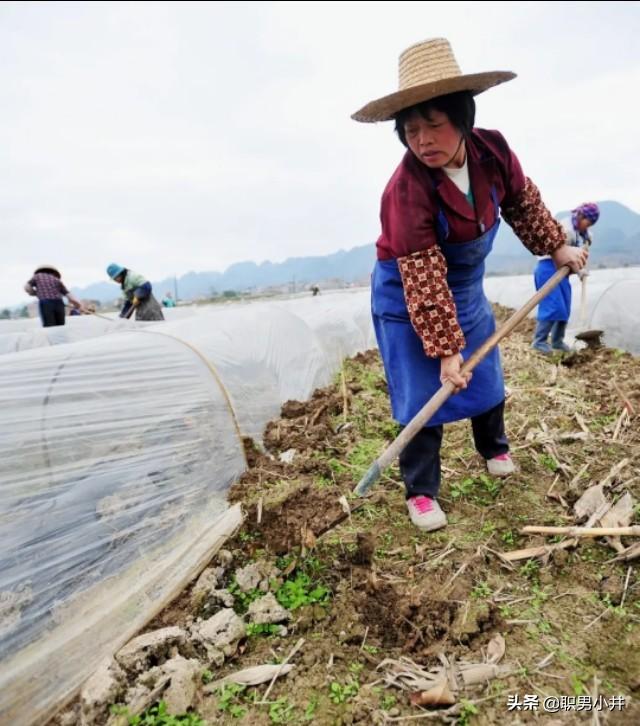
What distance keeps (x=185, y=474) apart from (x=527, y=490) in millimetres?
1746

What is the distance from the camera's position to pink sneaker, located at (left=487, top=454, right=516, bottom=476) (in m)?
2.41

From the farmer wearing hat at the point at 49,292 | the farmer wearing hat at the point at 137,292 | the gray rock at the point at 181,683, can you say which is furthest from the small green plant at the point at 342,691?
the farmer wearing hat at the point at 49,292

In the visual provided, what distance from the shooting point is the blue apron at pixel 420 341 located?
1.96 metres

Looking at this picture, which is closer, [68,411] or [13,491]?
[13,491]

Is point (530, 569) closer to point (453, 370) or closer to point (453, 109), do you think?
point (453, 370)

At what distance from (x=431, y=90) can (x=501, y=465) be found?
1.80 metres

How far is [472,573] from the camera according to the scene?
179cm

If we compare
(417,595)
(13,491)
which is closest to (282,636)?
(417,595)

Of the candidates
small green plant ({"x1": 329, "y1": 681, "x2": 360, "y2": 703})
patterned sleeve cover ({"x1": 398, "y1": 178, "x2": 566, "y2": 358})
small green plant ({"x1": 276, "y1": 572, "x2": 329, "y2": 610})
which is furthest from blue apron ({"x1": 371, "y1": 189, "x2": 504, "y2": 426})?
small green plant ({"x1": 329, "y1": 681, "x2": 360, "y2": 703})

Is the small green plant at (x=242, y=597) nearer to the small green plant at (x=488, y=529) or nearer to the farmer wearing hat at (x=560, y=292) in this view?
the small green plant at (x=488, y=529)

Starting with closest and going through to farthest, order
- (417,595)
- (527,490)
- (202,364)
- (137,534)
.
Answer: (417,595)
(137,534)
(527,490)
(202,364)

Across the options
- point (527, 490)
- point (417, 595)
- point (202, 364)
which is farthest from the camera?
point (202, 364)

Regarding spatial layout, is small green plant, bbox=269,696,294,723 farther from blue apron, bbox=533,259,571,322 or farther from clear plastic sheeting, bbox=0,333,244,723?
blue apron, bbox=533,259,571,322

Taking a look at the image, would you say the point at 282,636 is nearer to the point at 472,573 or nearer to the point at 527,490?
the point at 472,573
